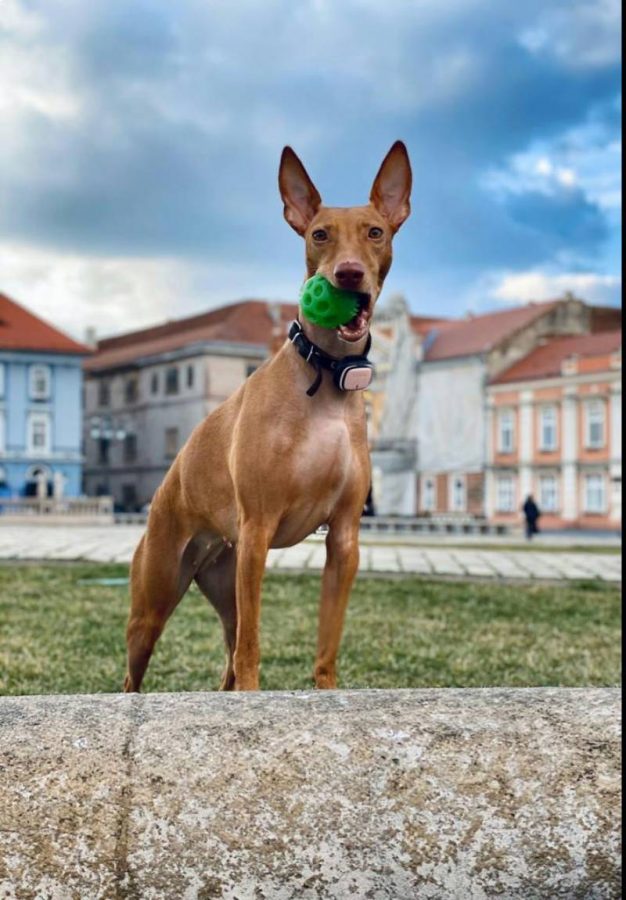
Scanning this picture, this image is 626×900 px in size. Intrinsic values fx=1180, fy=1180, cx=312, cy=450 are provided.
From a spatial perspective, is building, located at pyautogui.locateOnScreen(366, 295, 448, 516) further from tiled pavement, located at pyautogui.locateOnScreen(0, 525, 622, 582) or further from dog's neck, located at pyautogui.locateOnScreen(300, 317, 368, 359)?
dog's neck, located at pyautogui.locateOnScreen(300, 317, 368, 359)

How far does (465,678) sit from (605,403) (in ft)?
132

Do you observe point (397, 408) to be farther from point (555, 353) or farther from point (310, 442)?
point (310, 442)

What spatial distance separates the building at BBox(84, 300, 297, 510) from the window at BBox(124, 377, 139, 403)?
56mm

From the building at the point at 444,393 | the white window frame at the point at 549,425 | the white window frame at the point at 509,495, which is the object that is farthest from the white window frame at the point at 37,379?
the white window frame at the point at 549,425

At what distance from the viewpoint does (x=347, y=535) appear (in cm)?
333

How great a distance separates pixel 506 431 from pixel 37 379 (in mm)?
22621

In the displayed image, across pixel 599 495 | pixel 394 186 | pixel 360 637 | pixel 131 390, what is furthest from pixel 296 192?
pixel 131 390

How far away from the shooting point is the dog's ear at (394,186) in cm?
325

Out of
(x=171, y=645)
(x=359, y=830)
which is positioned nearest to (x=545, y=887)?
(x=359, y=830)

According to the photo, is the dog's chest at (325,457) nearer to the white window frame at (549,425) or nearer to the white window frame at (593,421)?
the white window frame at (593,421)

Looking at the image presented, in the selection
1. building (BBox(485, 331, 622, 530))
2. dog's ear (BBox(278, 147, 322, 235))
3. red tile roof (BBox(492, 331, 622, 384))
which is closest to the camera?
dog's ear (BBox(278, 147, 322, 235))

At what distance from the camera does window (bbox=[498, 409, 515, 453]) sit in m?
48.9

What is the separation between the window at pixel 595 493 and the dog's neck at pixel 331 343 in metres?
42.7

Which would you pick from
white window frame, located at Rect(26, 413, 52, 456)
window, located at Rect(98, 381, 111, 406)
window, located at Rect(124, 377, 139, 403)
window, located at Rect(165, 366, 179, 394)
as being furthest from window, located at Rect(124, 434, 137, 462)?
white window frame, located at Rect(26, 413, 52, 456)
